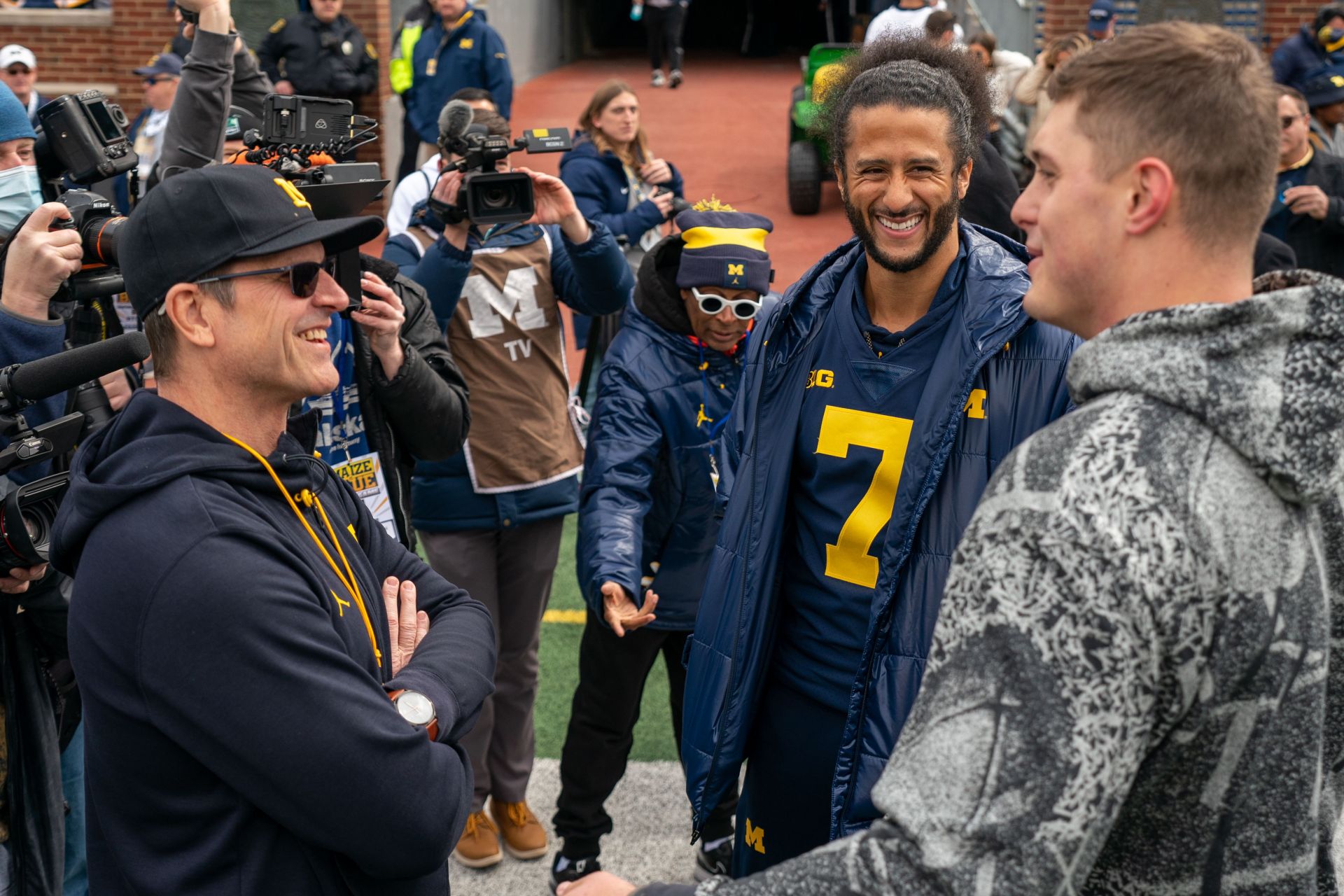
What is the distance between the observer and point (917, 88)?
2.82 metres

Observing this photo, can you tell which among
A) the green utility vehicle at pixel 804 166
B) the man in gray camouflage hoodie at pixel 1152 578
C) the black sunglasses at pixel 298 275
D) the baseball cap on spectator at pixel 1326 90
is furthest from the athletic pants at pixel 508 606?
the green utility vehicle at pixel 804 166

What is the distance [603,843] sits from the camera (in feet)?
14.6

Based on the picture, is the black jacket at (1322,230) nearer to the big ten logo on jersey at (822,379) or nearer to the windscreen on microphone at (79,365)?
the big ten logo on jersey at (822,379)

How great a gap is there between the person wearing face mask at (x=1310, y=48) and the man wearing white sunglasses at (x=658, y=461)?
8.79 metres

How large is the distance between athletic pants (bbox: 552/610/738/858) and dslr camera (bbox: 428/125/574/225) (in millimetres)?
1255

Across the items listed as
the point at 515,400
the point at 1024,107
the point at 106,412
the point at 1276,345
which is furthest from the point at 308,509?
the point at 1024,107

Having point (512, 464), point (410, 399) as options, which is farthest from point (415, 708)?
point (512, 464)

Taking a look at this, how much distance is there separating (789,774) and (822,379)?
83 cm

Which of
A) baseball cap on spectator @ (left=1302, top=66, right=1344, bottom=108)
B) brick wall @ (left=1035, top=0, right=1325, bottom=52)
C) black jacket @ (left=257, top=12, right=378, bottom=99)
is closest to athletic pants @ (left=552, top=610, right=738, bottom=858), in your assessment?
baseball cap on spectator @ (left=1302, top=66, right=1344, bottom=108)

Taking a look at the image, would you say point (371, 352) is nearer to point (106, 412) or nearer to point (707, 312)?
point (106, 412)

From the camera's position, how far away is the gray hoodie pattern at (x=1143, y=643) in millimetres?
1333

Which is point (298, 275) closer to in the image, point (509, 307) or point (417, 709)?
point (417, 709)

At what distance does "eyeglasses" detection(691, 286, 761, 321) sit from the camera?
3.94 meters

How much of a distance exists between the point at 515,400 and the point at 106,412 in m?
1.44
